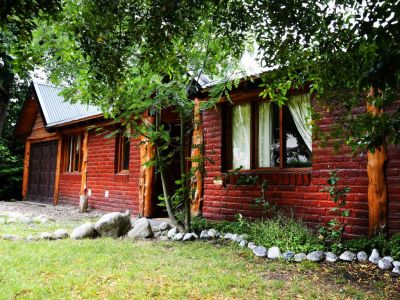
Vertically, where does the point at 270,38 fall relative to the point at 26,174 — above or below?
above

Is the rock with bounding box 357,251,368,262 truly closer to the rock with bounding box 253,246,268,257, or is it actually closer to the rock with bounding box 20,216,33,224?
the rock with bounding box 253,246,268,257

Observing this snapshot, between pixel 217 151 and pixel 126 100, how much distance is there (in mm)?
2429

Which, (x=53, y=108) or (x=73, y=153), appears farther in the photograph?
(x=53, y=108)

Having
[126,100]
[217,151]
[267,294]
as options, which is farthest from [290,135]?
[267,294]

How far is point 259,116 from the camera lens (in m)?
6.87

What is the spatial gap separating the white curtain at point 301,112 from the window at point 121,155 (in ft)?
18.8

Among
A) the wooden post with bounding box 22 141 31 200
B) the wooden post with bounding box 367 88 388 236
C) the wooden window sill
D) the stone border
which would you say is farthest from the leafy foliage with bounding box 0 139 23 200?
the wooden post with bounding box 367 88 388 236

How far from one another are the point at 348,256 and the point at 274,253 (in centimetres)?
96

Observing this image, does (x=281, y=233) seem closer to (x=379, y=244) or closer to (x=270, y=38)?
(x=379, y=244)

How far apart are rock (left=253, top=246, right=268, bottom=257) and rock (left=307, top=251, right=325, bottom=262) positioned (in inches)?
24.0

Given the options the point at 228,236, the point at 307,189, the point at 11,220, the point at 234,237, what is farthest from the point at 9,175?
the point at 307,189

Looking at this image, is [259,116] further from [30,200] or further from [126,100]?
[30,200]

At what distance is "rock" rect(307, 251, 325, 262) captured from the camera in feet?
15.2

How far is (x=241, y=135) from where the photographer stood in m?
7.15
